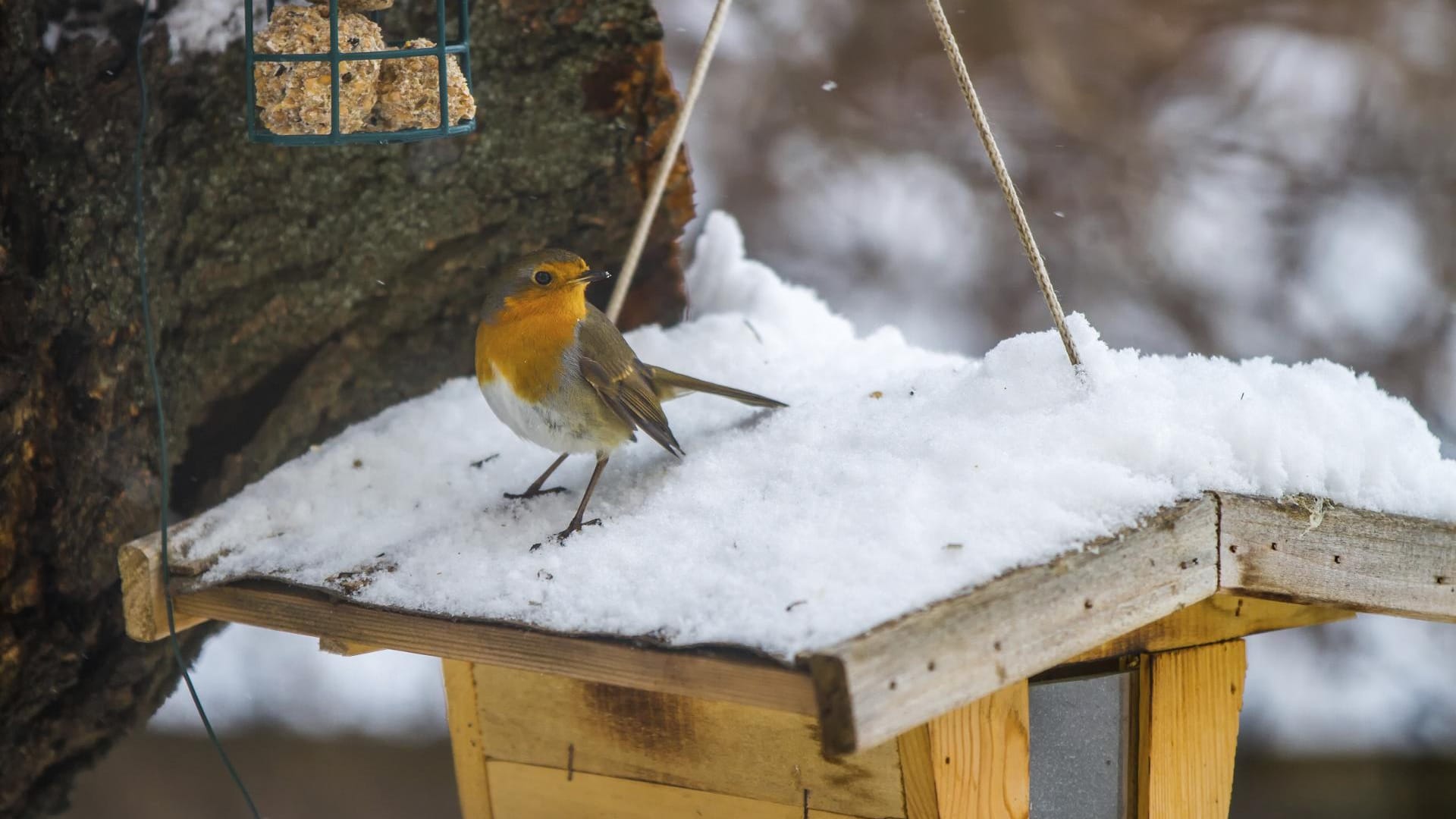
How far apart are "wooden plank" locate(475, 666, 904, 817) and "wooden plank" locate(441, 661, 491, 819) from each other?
21mm

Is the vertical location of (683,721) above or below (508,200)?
below

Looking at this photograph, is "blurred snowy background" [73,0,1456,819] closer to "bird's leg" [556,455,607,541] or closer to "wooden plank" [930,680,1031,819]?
Result: "bird's leg" [556,455,607,541]

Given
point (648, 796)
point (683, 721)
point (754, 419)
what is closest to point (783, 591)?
point (683, 721)

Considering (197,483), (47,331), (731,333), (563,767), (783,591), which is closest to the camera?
(783,591)

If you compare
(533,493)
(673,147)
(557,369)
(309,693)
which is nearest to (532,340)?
(557,369)

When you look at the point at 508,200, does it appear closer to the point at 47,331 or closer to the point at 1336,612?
the point at 47,331

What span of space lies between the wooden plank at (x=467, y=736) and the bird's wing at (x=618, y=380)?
526 millimetres

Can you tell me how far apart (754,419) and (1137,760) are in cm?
90

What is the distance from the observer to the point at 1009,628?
159 centimetres

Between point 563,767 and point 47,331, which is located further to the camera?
point 47,331

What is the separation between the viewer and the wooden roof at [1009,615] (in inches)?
57.4

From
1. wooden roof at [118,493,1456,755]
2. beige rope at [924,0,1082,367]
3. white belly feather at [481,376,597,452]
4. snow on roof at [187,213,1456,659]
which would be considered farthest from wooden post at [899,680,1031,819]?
white belly feather at [481,376,597,452]

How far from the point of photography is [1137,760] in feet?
7.10

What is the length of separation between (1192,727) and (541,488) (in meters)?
1.24
